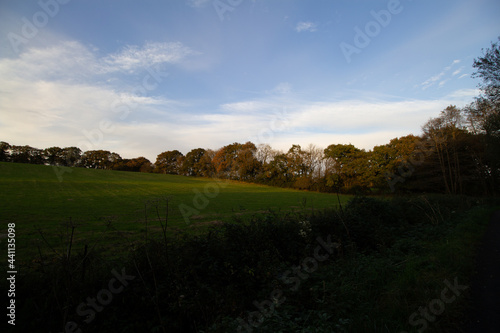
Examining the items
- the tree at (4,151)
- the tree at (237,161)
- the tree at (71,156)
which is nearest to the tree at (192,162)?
the tree at (237,161)

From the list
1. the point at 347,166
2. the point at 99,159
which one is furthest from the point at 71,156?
the point at 347,166

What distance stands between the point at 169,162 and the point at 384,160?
260 feet

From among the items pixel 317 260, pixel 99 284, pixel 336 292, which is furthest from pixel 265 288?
pixel 99 284

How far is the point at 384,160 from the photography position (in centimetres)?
4569

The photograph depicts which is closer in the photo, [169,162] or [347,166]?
[347,166]

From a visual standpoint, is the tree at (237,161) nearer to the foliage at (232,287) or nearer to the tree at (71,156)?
the tree at (71,156)

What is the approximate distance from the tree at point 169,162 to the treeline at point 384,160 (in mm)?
5874

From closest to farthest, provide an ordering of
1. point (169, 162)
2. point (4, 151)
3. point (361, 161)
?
point (361, 161) → point (4, 151) → point (169, 162)

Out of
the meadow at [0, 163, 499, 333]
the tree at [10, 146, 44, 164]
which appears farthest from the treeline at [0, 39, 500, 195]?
the meadow at [0, 163, 499, 333]

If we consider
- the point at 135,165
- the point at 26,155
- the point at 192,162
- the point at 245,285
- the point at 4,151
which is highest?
the point at 4,151

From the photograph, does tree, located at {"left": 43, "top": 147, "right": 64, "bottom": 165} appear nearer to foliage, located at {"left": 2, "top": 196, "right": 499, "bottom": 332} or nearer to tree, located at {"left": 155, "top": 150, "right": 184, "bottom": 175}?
tree, located at {"left": 155, "top": 150, "right": 184, "bottom": 175}

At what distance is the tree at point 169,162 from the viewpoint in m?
92.9

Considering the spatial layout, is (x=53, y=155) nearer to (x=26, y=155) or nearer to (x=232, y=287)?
(x=26, y=155)

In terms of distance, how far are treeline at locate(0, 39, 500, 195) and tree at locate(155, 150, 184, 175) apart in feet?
19.3
